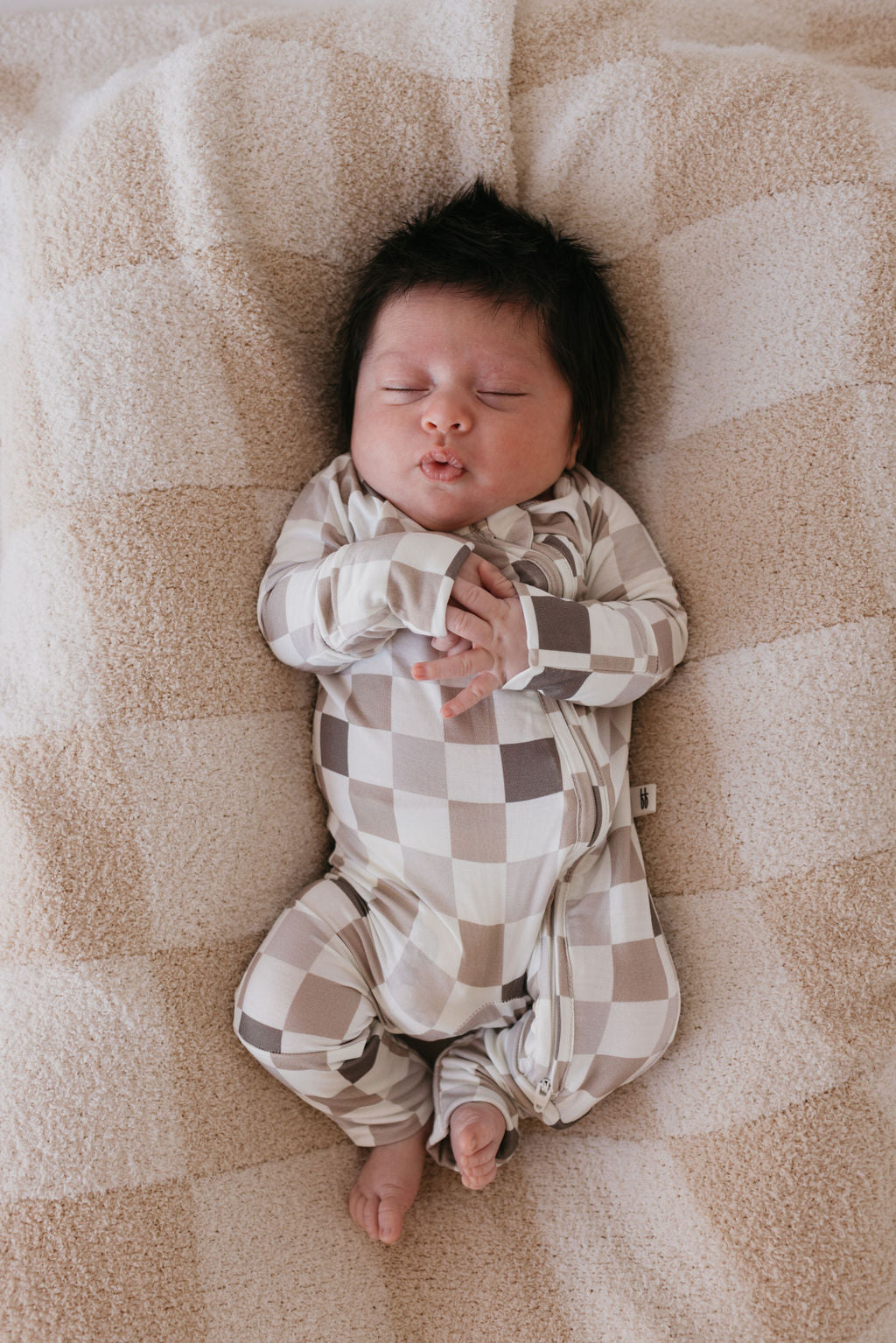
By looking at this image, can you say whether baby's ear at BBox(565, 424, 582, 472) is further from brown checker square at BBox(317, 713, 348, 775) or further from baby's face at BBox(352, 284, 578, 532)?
brown checker square at BBox(317, 713, 348, 775)

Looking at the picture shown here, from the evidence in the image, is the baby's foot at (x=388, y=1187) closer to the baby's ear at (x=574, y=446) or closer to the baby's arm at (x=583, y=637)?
the baby's arm at (x=583, y=637)

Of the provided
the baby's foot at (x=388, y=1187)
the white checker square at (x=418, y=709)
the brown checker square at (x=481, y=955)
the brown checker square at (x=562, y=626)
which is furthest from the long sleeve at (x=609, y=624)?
the baby's foot at (x=388, y=1187)

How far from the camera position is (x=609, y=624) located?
1317 millimetres

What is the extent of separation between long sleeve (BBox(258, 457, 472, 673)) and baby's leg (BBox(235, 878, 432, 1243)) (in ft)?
1.13

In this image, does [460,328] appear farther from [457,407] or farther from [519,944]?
[519,944]

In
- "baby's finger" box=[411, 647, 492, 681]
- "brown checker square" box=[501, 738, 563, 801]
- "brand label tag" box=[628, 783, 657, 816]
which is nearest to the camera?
"baby's finger" box=[411, 647, 492, 681]

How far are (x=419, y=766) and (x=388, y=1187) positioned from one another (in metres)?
0.55

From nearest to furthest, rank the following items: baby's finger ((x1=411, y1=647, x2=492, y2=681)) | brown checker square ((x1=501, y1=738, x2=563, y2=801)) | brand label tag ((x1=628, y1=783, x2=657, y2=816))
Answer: baby's finger ((x1=411, y1=647, x2=492, y2=681)) < brown checker square ((x1=501, y1=738, x2=563, y2=801)) < brand label tag ((x1=628, y1=783, x2=657, y2=816))

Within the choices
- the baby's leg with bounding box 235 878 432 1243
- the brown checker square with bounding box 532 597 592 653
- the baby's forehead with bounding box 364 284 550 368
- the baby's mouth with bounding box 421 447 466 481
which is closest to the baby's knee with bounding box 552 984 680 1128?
the baby's leg with bounding box 235 878 432 1243

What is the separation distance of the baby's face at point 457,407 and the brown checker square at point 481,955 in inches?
21.6

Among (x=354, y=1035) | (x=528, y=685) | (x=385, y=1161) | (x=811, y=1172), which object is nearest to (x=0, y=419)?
(x=528, y=685)

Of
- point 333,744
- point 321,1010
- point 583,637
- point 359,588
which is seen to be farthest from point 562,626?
point 321,1010

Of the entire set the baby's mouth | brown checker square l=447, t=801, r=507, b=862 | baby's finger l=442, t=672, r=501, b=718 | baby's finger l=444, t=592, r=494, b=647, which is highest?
the baby's mouth

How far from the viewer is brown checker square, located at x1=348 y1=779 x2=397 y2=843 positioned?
1.35 meters
